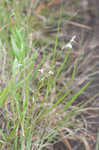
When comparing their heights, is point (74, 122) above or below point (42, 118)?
below

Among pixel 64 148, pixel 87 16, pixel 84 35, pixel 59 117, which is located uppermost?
pixel 87 16

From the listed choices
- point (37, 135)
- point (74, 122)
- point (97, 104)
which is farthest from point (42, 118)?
point (97, 104)

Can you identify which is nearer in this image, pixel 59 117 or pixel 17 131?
pixel 17 131

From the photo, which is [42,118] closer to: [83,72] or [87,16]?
[83,72]

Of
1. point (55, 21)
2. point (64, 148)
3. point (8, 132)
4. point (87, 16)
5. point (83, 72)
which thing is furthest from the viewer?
point (87, 16)

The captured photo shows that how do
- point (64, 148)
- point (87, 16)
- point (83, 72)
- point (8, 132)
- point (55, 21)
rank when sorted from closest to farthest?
1. point (8, 132)
2. point (64, 148)
3. point (83, 72)
4. point (55, 21)
5. point (87, 16)

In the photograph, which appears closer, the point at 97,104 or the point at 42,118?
the point at 42,118

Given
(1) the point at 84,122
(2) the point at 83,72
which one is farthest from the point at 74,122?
(2) the point at 83,72

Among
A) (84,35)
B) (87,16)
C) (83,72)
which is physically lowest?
(83,72)

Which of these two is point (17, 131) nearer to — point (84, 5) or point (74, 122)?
point (74, 122)
